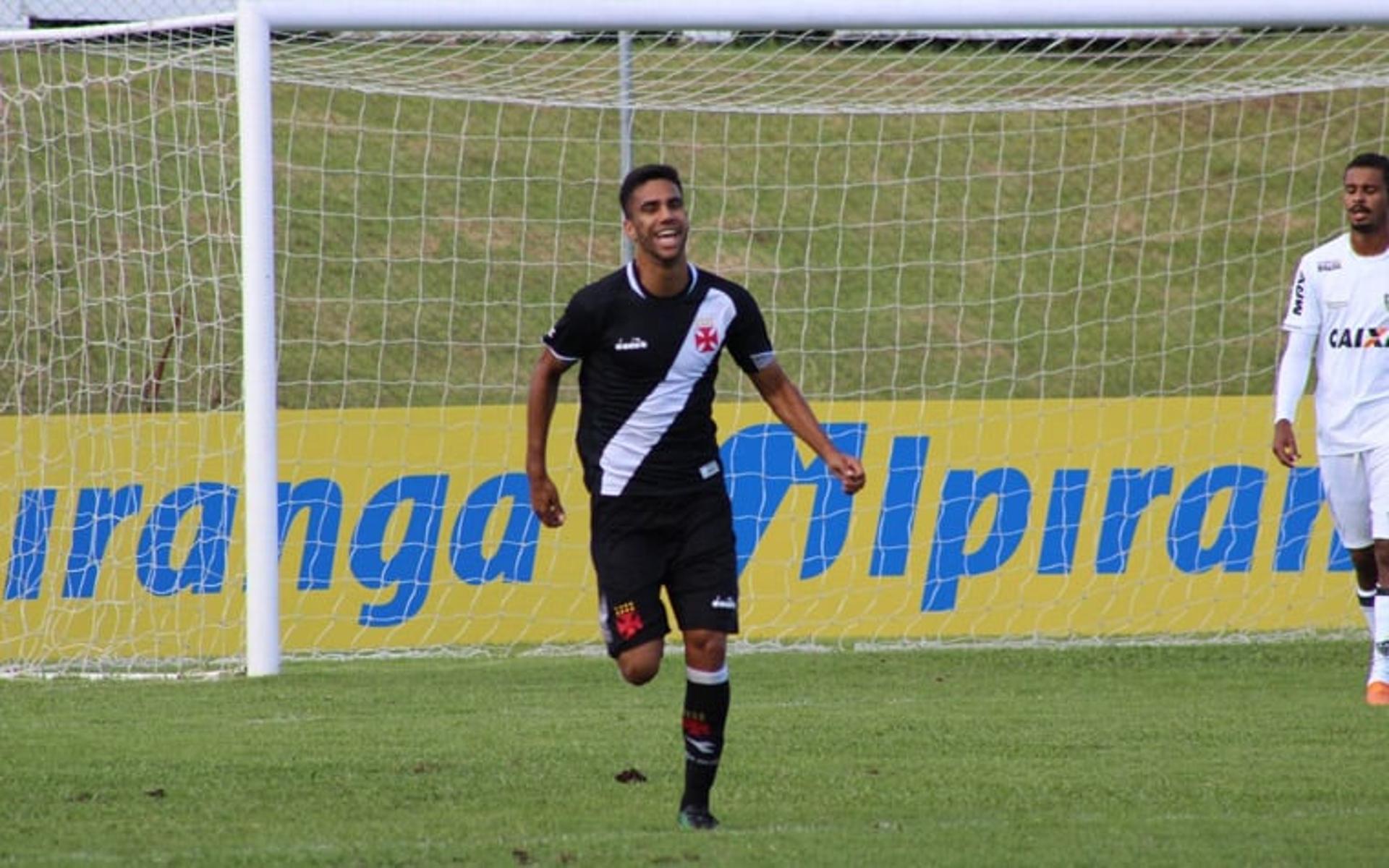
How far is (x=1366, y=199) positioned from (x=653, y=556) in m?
4.28

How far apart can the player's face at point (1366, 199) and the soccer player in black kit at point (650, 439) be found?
3.67 m

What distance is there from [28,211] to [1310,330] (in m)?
6.80

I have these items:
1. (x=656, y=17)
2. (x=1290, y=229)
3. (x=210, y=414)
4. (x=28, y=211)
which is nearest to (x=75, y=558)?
(x=210, y=414)

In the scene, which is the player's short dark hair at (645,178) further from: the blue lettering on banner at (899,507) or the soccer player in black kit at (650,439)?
the blue lettering on banner at (899,507)

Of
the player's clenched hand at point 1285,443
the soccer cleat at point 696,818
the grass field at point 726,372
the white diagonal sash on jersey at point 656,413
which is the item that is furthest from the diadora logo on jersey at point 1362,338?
the soccer cleat at point 696,818

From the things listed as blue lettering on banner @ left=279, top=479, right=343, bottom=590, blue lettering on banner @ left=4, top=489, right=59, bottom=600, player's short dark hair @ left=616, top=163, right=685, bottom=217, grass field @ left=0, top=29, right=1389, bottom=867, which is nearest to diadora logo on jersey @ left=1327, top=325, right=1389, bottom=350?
grass field @ left=0, top=29, right=1389, bottom=867

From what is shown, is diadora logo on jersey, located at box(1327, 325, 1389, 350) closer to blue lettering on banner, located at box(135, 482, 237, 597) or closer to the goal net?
the goal net

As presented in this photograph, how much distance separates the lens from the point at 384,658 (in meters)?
12.5

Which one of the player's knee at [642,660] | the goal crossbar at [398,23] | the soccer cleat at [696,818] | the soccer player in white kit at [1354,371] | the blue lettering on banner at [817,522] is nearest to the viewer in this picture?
the soccer cleat at [696,818]

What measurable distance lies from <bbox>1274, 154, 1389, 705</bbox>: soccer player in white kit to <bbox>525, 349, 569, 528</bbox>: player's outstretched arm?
4014 mm

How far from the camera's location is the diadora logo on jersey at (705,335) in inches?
276

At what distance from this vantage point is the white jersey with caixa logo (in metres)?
9.85

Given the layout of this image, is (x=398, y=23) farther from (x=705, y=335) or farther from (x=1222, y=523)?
(x=1222, y=523)

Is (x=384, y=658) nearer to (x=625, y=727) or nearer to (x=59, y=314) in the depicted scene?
(x=59, y=314)
